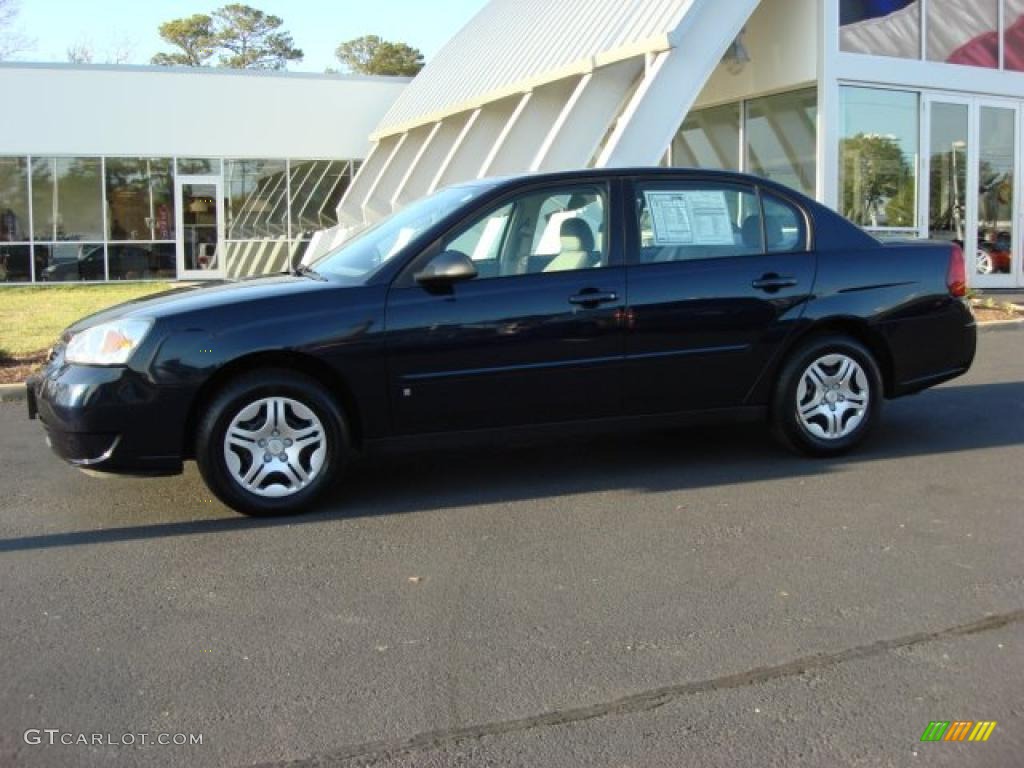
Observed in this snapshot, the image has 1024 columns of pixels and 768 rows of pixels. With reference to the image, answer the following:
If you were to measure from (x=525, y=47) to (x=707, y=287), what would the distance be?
11403mm

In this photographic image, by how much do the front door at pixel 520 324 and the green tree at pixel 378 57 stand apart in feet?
172

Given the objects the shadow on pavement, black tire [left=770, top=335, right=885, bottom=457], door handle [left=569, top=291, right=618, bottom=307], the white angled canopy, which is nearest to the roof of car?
door handle [left=569, top=291, right=618, bottom=307]

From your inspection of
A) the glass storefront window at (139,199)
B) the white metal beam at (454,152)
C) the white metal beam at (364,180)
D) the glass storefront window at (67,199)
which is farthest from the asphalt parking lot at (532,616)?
the glass storefront window at (67,199)

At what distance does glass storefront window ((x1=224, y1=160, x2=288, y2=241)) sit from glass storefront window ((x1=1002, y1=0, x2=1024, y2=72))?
14.1m

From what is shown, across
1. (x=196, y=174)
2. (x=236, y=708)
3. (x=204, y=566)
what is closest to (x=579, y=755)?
(x=236, y=708)

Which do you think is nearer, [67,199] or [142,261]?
[67,199]

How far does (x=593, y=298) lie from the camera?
529cm

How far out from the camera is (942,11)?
14820 mm

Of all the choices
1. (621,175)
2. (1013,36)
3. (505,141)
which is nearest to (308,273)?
(621,175)

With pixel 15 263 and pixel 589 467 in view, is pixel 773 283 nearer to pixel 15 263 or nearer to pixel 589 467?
pixel 589 467

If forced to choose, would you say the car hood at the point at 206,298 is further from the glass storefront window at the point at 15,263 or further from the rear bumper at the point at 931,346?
the glass storefront window at the point at 15,263

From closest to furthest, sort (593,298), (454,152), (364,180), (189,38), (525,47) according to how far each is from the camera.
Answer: (593,298)
(454,152)
(525,47)
(364,180)
(189,38)

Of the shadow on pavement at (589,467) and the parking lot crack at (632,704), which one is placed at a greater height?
the shadow on pavement at (589,467)

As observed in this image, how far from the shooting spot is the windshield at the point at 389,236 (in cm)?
529
